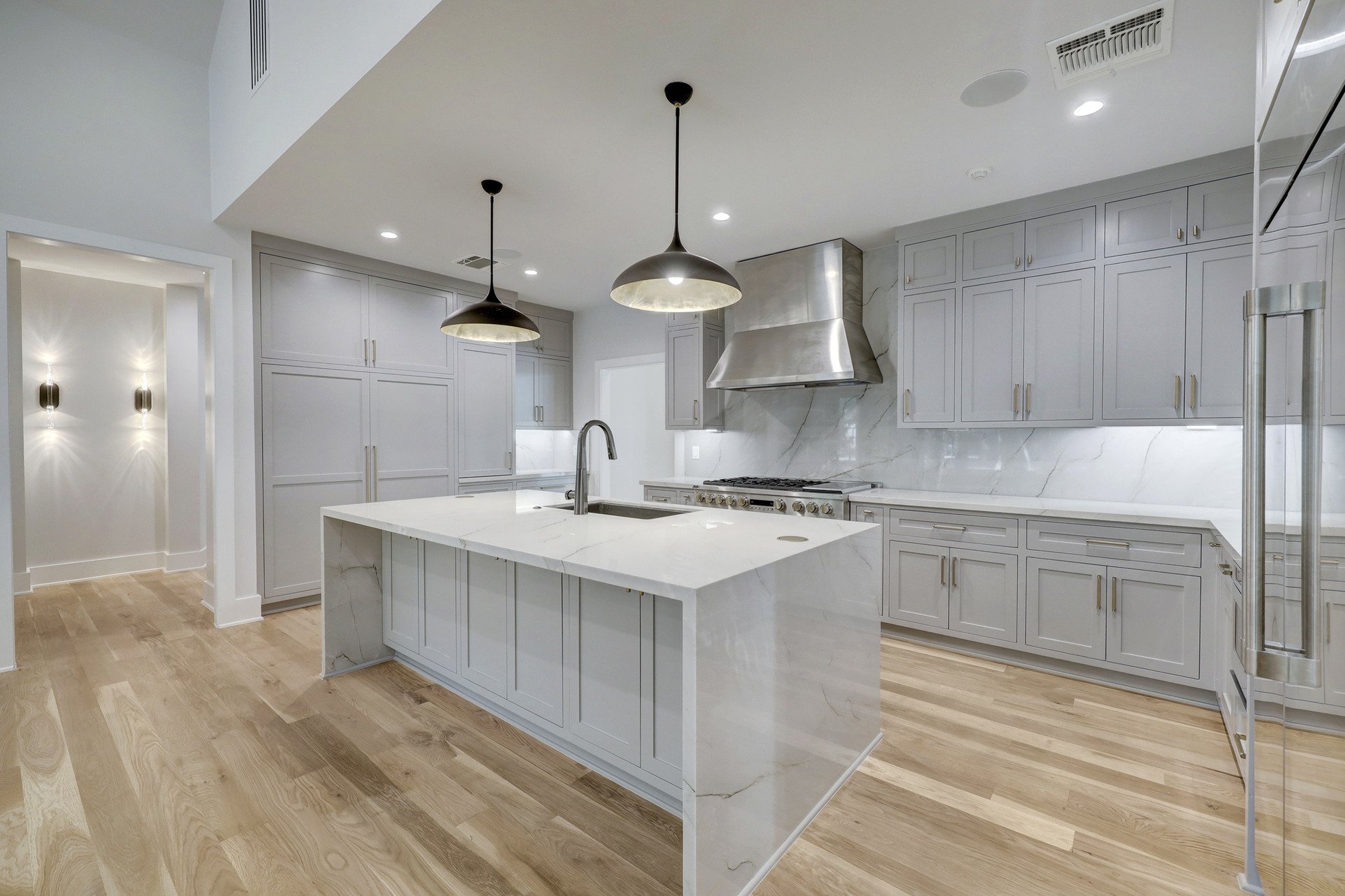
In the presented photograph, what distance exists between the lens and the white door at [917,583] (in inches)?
127

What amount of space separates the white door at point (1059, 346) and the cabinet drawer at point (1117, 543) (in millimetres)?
650

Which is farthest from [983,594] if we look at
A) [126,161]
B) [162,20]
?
[162,20]

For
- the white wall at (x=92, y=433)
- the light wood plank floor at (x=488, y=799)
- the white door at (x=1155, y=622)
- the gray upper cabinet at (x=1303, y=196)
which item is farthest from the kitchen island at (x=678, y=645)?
the white wall at (x=92, y=433)

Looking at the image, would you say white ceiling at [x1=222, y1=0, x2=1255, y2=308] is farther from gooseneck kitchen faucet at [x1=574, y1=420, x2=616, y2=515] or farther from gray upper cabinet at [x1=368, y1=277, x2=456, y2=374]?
gooseneck kitchen faucet at [x1=574, y1=420, x2=616, y2=515]

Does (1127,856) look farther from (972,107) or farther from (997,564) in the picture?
(972,107)

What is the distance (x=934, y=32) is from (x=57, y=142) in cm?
438

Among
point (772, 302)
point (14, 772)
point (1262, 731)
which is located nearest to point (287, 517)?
point (14, 772)

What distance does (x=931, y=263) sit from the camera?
140 inches

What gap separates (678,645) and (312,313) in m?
3.78

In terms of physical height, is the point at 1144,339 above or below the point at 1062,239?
below

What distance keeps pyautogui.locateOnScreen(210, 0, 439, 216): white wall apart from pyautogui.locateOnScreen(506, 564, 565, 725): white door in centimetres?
195

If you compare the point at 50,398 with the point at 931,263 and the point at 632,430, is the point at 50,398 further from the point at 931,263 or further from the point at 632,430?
the point at 931,263

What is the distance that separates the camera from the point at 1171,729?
7.85 feet

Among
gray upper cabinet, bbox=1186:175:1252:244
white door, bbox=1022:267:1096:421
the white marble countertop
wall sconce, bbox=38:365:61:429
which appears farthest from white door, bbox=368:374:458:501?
gray upper cabinet, bbox=1186:175:1252:244
